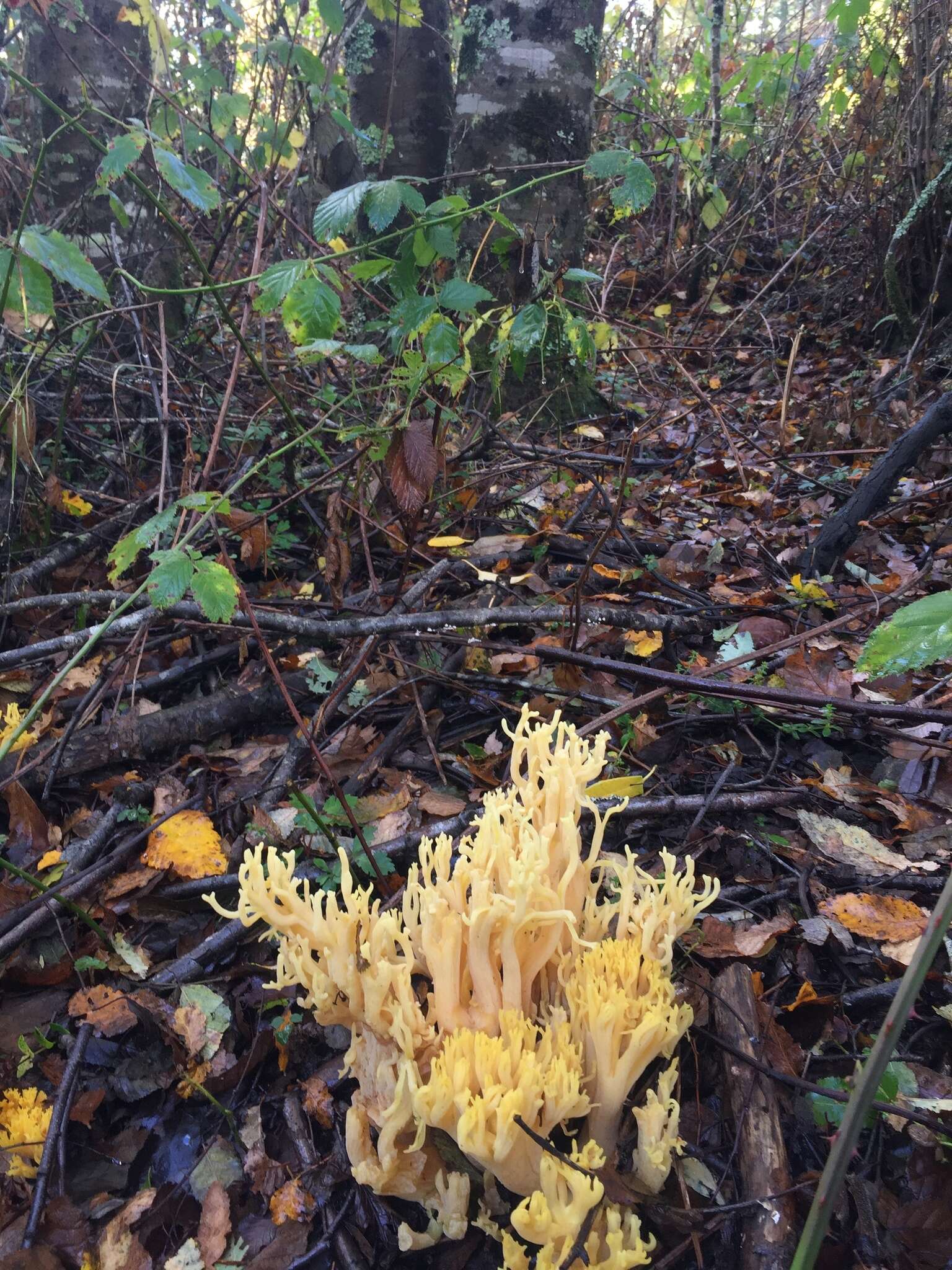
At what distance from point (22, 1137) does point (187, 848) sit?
Answer: 25.4 inches

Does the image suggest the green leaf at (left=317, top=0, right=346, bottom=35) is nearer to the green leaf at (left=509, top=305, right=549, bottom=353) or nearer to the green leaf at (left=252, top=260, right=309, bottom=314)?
the green leaf at (left=509, top=305, right=549, bottom=353)

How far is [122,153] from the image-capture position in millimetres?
2244

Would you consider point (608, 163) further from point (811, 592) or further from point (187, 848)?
point (187, 848)

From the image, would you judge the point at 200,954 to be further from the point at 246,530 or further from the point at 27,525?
the point at 27,525

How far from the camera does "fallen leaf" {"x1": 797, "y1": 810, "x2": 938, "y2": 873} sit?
66.7 inches

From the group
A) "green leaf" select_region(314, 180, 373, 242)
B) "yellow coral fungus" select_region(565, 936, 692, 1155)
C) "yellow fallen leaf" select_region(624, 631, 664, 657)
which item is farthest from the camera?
"yellow fallen leaf" select_region(624, 631, 664, 657)

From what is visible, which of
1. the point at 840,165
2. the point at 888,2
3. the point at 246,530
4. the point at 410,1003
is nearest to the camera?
the point at 410,1003

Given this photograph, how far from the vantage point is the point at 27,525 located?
2.91m

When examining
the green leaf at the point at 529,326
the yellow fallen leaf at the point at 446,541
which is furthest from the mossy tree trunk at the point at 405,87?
the yellow fallen leaf at the point at 446,541

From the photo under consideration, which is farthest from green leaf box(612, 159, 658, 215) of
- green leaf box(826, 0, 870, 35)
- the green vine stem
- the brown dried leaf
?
the brown dried leaf

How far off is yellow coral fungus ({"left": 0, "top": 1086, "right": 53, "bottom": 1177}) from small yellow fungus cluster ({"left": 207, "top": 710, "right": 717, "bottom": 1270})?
0.64m

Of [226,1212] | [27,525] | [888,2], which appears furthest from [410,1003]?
[888,2]

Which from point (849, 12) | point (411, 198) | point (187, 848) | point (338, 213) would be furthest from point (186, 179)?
point (849, 12)

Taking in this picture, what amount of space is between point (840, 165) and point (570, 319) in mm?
4458
